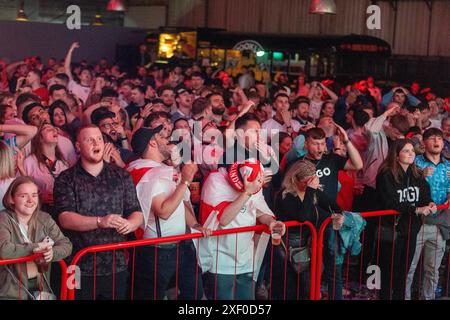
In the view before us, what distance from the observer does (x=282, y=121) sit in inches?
401

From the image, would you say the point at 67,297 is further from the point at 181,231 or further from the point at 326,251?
the point at 326,251

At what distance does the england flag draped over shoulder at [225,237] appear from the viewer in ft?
20.7

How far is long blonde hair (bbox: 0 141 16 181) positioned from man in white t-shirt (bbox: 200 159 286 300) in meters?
1.57

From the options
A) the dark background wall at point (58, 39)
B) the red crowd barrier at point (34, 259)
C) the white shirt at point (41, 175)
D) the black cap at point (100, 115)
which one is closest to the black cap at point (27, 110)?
the black cap at point (100, 115)

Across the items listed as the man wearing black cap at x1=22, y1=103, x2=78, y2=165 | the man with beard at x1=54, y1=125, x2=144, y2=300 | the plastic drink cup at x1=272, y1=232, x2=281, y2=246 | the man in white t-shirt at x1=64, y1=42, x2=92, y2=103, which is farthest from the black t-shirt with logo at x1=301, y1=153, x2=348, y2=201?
the man in white t-shirt at x1=64, y1=42, x2=92, y2=103

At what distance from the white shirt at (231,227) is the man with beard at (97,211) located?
2.34ft

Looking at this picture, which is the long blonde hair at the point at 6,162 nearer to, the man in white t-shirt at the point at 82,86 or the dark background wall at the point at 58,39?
the man in white t-shirt at the point at 82,86

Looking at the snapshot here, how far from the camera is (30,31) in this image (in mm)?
32844

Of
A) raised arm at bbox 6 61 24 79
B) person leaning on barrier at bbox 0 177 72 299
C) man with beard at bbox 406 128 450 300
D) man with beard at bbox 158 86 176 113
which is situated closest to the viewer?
person leaning on barrier at bbox 0 177 72 299

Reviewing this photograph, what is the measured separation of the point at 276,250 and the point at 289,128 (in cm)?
336

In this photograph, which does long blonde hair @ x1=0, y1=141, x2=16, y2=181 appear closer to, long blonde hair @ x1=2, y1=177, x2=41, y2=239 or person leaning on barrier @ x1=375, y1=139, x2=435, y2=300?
long blonde hair @ x1=2, y1=177, x2=41, y2=239

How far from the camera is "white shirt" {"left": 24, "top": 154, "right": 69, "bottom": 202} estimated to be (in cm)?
674

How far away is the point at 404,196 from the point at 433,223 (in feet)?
2.03

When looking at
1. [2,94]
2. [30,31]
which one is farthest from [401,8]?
[2,94]
